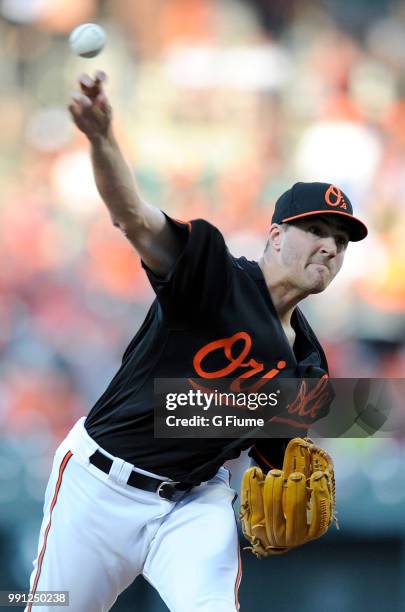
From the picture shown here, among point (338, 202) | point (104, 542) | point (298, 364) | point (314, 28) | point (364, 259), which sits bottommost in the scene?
point (104, 542)

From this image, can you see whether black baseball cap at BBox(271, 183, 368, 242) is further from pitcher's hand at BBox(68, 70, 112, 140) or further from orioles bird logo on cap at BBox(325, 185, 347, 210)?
pitcher's hand at BBox(68, 70, 112, 140)

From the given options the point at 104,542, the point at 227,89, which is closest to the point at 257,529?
the point at 104,542

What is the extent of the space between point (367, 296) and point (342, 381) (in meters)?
0.57

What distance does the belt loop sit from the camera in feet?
7.18

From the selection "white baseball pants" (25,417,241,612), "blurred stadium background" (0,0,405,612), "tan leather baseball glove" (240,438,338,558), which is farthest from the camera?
"blurred stadium background" (0,0,405,612)

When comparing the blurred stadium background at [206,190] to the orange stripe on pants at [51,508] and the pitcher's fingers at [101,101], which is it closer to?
the orange stripe on pants at [51,508]

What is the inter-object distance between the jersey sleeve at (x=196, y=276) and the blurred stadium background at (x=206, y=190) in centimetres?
215

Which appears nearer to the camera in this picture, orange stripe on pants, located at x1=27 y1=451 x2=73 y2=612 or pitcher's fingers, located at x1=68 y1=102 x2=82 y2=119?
pitcher's fingers, located at x1=68 y1=102 x2=82 y2=119

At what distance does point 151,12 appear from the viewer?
185 inches

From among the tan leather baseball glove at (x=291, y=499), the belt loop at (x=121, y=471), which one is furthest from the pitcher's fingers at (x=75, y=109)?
the tan leather baseball glove at (x=291, y=499)

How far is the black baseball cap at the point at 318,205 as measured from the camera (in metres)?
2.22

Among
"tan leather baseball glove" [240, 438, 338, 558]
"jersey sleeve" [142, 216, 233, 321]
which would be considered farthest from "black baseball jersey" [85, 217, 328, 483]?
"tan leather baseball glove" [240, 438, 338, 558]

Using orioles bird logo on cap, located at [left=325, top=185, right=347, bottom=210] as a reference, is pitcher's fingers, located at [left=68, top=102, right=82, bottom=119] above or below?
above

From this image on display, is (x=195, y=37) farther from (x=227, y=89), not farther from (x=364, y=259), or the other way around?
(x=364, y=259)
